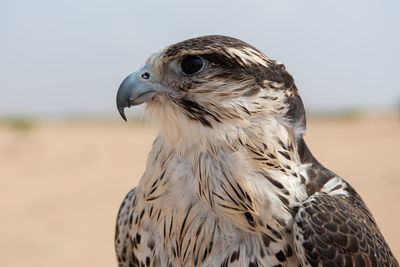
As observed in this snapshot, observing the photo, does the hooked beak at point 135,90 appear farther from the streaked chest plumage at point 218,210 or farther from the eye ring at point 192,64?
the streaked chest plumage at point 218,210

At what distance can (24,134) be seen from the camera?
19.0 meters

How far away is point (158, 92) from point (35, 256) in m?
5.47

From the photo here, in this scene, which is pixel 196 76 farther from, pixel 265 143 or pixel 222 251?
pixel 222 251

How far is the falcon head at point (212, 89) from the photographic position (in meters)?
1.90

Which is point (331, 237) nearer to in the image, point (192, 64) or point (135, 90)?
point (192, 64)

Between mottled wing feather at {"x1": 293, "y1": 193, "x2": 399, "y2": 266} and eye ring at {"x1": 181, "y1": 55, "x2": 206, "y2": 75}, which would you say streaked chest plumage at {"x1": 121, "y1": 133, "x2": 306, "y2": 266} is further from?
eye ring at {"x1": 181, "y1": 55, "x2": 206, "y2": 75}

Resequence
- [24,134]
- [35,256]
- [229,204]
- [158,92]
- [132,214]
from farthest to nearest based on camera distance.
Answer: [24,134], [35,256], [132,214], [158,92], [229,204]

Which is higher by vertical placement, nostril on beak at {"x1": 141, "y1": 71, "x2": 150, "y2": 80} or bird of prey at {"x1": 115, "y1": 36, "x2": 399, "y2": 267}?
nostril on beak at {"x1": 141, "y1": 71, "x2": 150, "y2": 80}

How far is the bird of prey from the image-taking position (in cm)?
181

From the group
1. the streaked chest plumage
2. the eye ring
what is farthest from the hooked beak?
the streaked chest plumage

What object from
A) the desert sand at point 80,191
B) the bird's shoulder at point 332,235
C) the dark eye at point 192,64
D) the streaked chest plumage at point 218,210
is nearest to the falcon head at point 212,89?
the dark eye at point 192,64

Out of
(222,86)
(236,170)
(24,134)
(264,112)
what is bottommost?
(24,134)

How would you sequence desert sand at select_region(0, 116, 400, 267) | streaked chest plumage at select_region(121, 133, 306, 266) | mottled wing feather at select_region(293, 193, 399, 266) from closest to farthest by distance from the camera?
mottled wing feather at select_region(293, 193, 399, 266)
streaked chest plumage at select_region(121, 133, 306, 266)
desert sand at select_region(0, 116, 400, 267)

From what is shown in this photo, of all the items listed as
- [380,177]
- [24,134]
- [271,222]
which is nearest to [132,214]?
[271,222]
